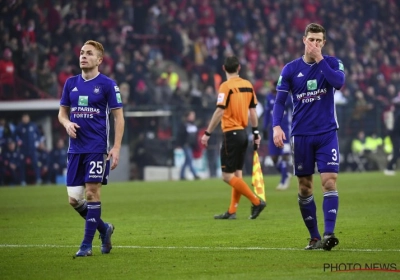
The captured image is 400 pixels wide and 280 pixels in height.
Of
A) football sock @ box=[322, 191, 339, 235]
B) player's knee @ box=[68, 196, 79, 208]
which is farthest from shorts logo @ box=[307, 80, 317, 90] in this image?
player's knee @ box=[68, 196, 79, 208]

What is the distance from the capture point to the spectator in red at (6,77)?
29.4 metres

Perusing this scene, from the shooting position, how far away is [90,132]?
9641mm

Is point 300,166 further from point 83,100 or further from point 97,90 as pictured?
point 83,100

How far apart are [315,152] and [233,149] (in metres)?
5.39

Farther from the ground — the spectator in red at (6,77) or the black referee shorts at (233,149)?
the spectator in red at (6,77)

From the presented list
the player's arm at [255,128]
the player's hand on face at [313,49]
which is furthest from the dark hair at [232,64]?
the player's hand on face at [313,49]

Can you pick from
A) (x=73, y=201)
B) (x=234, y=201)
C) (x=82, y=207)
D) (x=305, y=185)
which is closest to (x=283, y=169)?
(x=234, y=201)

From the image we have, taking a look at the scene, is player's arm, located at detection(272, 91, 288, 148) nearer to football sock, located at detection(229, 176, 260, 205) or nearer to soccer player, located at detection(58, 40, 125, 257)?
soccer player, located at detection(58, 40, 125, 257)

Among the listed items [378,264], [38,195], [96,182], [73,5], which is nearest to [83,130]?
[96,182]

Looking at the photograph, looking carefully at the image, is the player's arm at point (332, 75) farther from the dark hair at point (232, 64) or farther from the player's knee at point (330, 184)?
the dark hair at point (232, 64)

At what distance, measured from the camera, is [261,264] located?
8523 millimetres

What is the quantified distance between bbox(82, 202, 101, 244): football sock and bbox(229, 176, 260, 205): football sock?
5231 millimetres

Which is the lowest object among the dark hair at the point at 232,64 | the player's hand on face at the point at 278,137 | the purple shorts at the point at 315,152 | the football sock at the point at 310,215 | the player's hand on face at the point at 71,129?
the football sock at the point at 310,215

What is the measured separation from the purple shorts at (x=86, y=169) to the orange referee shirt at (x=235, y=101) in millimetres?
5530
